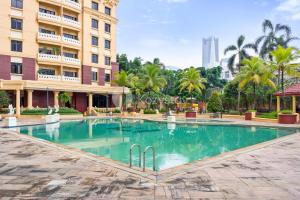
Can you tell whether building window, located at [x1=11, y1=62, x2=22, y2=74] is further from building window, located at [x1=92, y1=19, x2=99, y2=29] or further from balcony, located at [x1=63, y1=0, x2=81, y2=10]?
building window, located at [x1=92, y1=19, x2=99, y2=29]

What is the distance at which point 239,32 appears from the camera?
4038 centimetres

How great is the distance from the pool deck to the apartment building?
23.1m

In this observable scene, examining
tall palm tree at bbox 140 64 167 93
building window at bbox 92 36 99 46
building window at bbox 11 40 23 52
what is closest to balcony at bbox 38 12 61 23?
building window at bbox 11 40 23 52

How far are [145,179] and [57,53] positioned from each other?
30973 millimetres

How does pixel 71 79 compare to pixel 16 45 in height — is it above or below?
below

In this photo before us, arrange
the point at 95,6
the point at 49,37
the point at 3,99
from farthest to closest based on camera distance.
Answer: the point at 95,6 < the point at 49,37 < the point at 3,99

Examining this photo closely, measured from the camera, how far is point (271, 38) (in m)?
41.1

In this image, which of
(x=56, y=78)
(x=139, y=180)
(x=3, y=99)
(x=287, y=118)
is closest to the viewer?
(x=139, y=180)

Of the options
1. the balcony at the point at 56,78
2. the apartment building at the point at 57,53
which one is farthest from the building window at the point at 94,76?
the balcony at the point at 56,78

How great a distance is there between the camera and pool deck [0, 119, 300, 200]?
216 inches

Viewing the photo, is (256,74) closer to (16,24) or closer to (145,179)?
(145,179)

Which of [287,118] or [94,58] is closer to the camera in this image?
[287,118]

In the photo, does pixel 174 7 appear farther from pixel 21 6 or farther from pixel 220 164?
pixel 21 6

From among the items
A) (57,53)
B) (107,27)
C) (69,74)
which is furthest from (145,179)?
(107,27)
